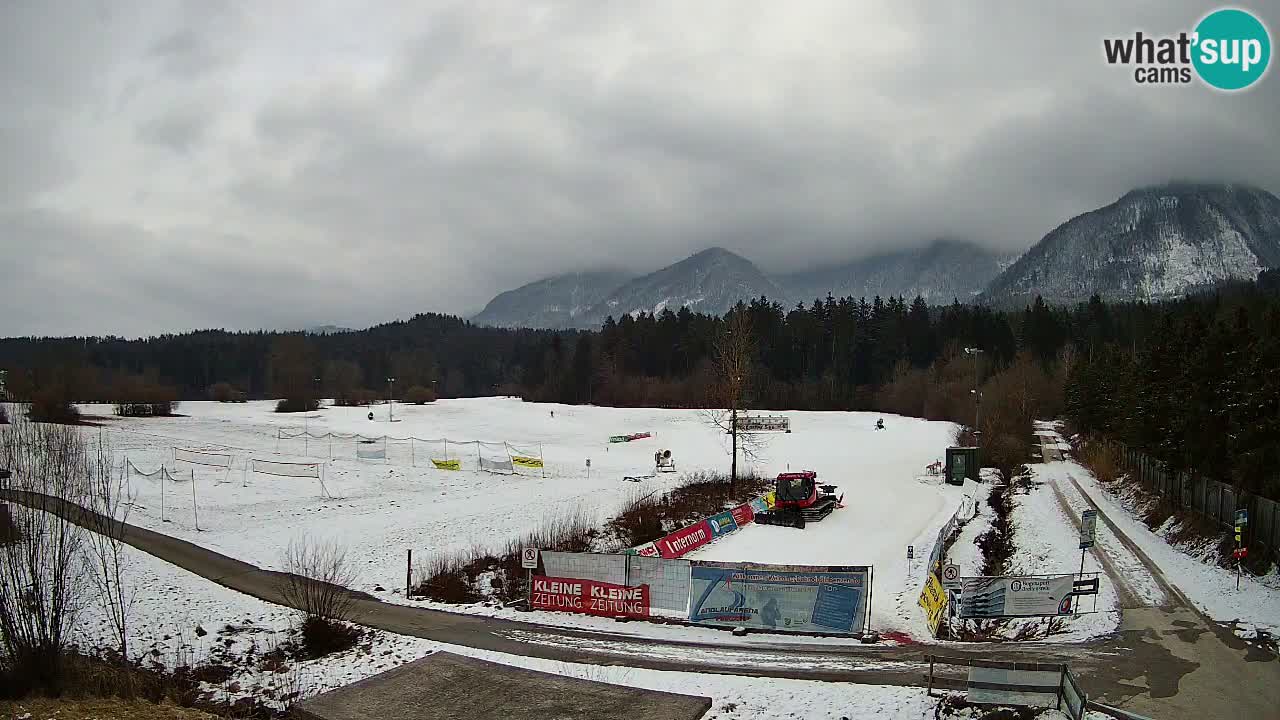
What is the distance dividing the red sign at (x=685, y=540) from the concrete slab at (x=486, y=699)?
1755 cm

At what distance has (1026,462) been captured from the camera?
5741 cm

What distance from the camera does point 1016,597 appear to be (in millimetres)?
18172

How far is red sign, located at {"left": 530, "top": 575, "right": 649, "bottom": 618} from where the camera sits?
1967 cm

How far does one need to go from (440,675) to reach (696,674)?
6.64 metres

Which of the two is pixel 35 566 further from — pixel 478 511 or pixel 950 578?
pixel 478 511

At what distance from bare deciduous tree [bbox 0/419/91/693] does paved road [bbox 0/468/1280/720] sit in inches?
16.3

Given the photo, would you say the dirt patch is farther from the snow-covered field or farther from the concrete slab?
the snow-covered field

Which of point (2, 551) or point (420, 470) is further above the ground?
point (2, 551)

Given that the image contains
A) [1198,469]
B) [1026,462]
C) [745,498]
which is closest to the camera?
[1198,469]

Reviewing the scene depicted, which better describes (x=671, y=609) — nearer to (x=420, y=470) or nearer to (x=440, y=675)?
(x=440, y=675)

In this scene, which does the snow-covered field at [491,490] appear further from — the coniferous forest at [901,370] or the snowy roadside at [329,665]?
the coniferous forest at [901,370]

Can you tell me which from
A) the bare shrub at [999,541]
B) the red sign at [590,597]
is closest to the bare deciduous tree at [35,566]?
the red sign at [590,597]

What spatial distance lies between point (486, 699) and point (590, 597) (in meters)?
11.1

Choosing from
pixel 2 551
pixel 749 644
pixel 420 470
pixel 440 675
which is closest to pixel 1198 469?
pixel 749 644
